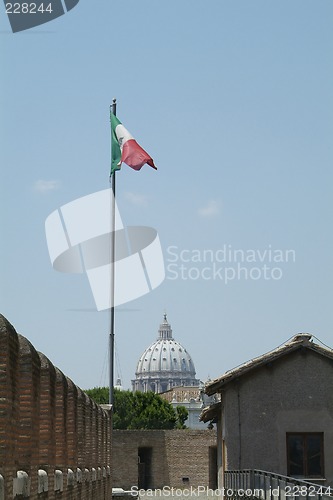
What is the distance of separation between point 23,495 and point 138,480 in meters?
43.4

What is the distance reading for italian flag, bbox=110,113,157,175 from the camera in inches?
1203

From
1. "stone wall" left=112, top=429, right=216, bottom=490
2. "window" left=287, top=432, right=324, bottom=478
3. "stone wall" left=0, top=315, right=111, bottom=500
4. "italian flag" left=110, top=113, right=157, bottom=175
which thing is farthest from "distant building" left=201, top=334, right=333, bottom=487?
"stone wall" left=112, top=429, right=216, bottom=490

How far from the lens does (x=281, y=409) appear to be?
28.6m

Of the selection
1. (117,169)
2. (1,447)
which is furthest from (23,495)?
(117,169)

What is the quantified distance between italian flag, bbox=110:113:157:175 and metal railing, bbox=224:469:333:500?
9.82 m

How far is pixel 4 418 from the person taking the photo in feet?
32.5

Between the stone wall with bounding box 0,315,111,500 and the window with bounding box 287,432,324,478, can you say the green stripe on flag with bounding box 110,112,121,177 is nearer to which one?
the window with bounding box 287,432,324,478

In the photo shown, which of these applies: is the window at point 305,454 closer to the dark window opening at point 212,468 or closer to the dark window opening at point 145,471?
the dark window opening at point 212,468

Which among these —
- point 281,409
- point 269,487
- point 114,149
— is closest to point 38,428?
point 269,487

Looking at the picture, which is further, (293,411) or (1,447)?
(293,411)

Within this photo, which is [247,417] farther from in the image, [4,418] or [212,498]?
[4,418]

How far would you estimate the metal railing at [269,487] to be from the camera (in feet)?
56.0

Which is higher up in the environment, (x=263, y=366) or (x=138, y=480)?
(x=263, y=366)

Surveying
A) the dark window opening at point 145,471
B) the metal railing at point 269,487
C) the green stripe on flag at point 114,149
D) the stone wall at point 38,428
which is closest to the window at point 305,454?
the metal railing at point 269,487
